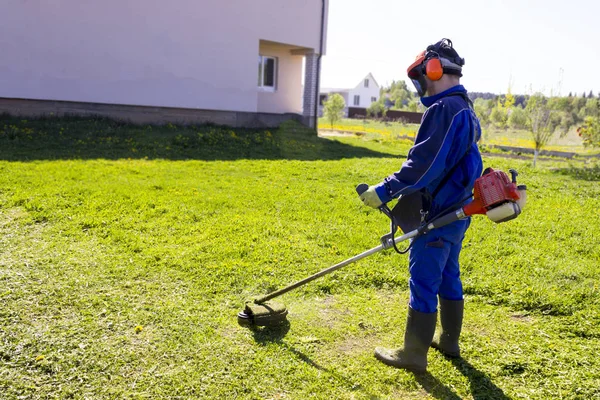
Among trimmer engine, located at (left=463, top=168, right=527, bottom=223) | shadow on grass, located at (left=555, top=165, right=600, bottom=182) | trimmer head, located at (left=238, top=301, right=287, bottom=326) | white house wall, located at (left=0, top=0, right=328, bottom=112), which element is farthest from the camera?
white house wall, located at (left=0, top=0, right=328, bottom=112)

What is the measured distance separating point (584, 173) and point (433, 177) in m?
11.6

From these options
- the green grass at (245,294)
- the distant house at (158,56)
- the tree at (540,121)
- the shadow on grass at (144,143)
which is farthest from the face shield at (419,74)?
the tree at (540,121)

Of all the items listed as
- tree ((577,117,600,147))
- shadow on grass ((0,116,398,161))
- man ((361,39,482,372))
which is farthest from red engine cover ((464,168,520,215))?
tree ((577,117,600,147))

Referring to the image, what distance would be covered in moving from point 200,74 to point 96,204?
33.0ft

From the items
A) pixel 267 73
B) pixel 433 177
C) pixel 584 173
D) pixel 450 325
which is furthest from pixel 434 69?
pixel 267 73

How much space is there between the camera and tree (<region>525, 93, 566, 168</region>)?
49.4 ft

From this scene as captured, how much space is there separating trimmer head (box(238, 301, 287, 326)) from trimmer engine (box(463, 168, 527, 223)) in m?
1.65

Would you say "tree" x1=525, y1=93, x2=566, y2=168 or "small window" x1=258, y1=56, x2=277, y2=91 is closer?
"tree" x1=525, y1=93, x2=566, y2=168

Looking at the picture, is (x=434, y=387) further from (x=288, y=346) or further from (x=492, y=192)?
(x=492, y=192)

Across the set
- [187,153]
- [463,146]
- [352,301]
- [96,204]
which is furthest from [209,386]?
[187,153]

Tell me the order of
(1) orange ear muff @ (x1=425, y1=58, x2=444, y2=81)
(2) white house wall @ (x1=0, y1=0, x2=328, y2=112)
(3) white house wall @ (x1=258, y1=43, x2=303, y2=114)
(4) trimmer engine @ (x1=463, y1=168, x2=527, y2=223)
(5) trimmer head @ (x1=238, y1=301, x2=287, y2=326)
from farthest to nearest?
(3) white house wall @ (x1=258, y1=43, x2=303, y2=114) → (2) white house wall @ (x1=0, y1=0, x2=328, y2=112) → (5) trimmer head @ (x1=238, y1=301, x2=287, y2=326) → (1) orange ear muff @ (x1=425, y1=58, x2=444, y2=81) → (4) trimmer engine @ (x1=463, y1=168, x2=527, y2=223)

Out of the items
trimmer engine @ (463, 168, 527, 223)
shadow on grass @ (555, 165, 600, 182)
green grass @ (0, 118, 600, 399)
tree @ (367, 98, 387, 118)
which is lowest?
green grass @ (0, 118, 600, 399)

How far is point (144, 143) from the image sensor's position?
1197 cm

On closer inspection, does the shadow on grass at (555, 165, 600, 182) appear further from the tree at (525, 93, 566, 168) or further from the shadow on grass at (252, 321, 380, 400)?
the shadow on grass at (252, 321, 380, 400)
